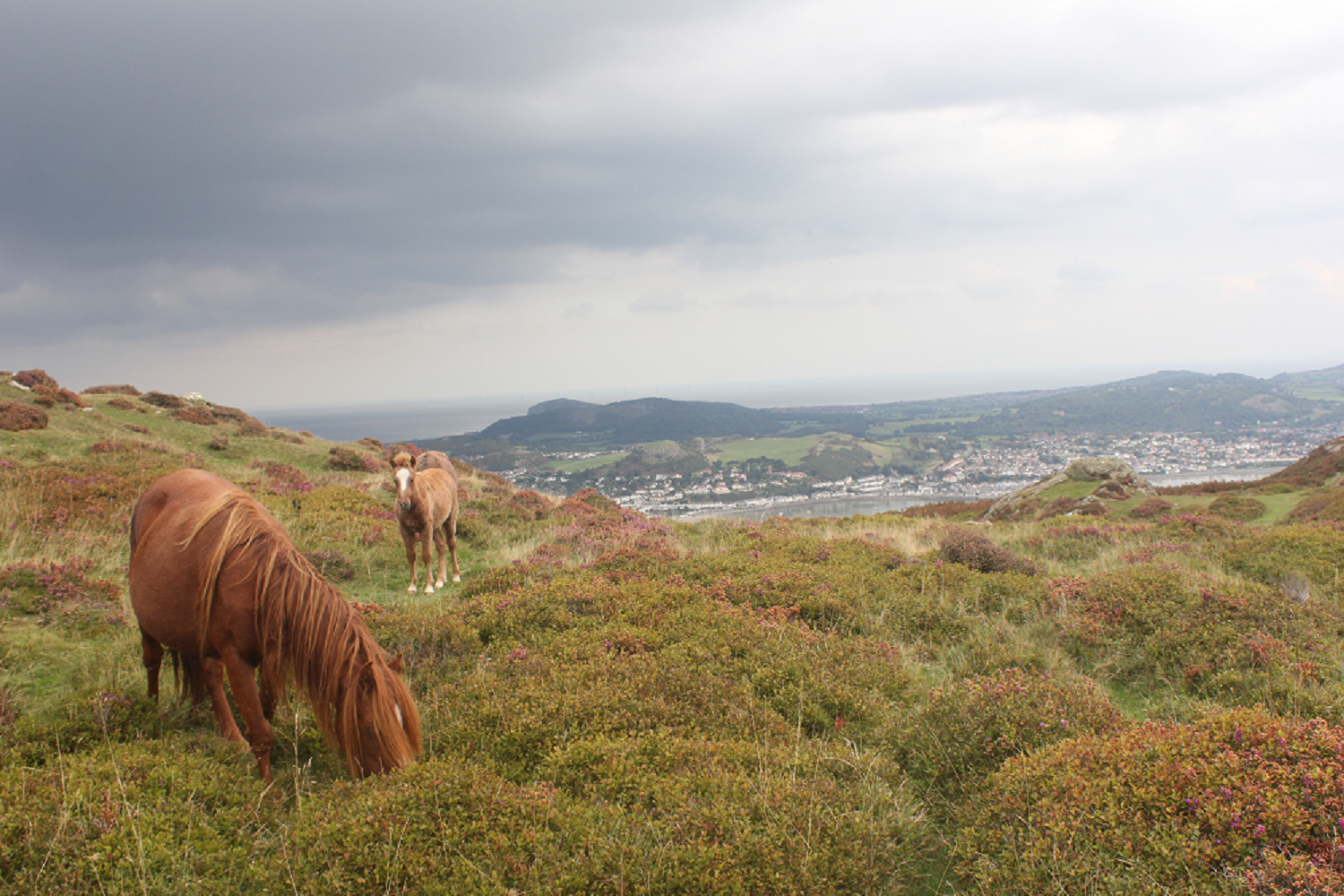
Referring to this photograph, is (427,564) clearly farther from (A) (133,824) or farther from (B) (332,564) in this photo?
(A) (133,824)

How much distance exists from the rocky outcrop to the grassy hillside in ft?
44.6

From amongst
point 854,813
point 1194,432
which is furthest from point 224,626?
point 1194,432

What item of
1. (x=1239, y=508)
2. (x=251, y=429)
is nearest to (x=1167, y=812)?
(x=1239, y=508)

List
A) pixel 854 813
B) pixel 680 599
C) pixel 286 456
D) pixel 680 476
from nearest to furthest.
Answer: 1. pixel 854 813
2. pixel 680 599
3. pixel 286 456
4. pixel 680 476

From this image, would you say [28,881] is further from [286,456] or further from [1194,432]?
[1194,432]

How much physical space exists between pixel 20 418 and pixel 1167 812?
24.8m

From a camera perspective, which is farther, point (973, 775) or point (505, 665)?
point (505, 665)

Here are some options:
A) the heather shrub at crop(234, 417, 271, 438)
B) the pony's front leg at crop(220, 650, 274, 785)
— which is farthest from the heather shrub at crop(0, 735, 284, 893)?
the heather shrub at crop(234, 417, 271, 438)

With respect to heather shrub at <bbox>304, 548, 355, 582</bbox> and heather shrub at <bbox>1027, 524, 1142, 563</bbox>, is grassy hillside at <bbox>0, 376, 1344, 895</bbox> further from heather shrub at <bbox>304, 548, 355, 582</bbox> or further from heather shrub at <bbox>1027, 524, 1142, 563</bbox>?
heather shrub at <bbox>1027, 524, 1142, 563</bbox>

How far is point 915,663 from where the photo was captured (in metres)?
6.98

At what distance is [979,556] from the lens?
1050cm

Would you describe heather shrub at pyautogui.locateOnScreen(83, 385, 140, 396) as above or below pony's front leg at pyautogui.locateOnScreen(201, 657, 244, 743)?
above

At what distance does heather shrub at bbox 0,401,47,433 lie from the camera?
52.0 feet

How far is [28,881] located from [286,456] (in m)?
21.0
